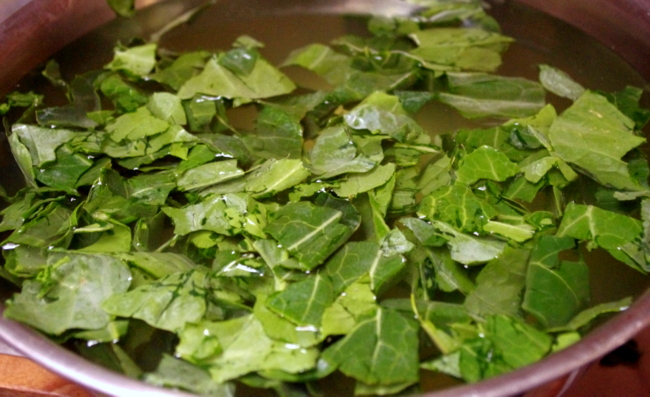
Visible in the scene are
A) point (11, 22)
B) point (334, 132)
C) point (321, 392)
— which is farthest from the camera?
point (11, 22)

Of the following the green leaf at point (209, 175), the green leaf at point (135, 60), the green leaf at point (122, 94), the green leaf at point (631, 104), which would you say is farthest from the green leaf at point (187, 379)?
the green leaf at point (631, 104)

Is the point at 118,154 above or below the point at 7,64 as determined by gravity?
below

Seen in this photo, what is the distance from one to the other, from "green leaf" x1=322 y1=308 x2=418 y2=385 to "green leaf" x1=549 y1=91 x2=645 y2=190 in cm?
66

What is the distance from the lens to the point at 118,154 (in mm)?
1421

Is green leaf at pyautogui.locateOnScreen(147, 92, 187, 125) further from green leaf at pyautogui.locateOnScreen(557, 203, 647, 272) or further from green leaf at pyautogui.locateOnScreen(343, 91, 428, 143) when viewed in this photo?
green leaf at pyautogui.locateOnScreen(557, 203, 647, 272)

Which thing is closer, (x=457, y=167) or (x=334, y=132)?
(x=457, y=167)

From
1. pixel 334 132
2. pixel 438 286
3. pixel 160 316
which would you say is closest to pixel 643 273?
pixel 438 286

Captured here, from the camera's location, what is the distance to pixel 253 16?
2047 mm

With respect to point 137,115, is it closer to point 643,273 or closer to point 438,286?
point 438,286

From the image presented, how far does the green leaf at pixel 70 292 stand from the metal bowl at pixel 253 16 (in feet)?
0.30

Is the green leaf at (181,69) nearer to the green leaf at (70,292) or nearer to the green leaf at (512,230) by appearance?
the green leaf at (70,292)

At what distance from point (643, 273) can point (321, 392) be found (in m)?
0.72

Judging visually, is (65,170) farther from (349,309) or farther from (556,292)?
(556,292)

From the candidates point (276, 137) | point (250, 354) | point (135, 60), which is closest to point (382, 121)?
point (276, 137)
